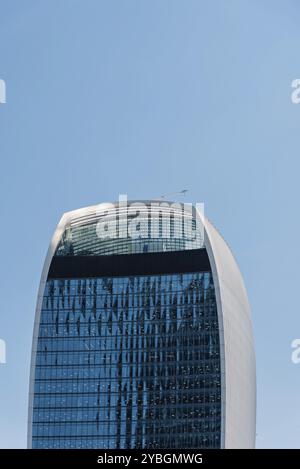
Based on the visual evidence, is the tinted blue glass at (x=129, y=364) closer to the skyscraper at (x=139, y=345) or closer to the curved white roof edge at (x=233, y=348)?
the skyscraper at (x=139, y=345)

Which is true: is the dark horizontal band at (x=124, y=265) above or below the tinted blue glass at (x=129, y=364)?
above

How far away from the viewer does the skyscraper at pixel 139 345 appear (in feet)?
331

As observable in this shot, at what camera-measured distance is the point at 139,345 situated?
103812mm

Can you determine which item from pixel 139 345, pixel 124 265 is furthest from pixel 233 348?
pixel 124 265

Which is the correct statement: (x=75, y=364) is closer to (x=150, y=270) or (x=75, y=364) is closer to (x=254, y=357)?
(x=150, y=270)

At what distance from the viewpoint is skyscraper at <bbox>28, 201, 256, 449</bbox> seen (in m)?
101

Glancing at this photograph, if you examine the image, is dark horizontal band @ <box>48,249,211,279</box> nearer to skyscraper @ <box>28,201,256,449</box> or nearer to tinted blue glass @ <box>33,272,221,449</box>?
skyscraper @ <box>28,201,256,449</box>

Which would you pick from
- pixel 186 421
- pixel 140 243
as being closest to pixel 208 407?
pixel 186 421

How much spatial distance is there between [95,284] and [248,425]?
23.4 m

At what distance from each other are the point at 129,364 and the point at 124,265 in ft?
38.1

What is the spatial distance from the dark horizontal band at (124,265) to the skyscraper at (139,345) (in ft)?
0.37

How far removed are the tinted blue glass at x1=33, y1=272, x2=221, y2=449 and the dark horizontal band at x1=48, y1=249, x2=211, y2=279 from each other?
1.01 m

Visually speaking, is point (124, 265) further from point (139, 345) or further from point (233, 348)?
point (233, 348)

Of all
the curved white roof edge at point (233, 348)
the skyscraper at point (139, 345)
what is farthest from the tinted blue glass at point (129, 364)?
the curved white roof edge at point (233, 348)
